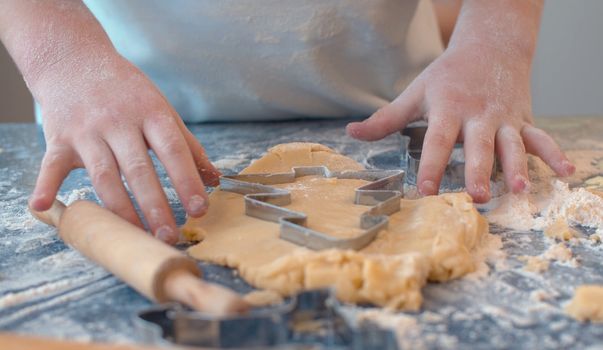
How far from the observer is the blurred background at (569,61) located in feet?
13.6

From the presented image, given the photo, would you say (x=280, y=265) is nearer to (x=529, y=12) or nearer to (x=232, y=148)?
(x=232, y=148)

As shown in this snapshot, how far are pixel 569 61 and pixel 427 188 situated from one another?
3346 mm

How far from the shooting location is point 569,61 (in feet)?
13.9

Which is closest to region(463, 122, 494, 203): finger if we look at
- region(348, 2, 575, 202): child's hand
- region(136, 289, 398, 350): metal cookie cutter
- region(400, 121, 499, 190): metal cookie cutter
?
region(348, 2, 575, 202): child's hand

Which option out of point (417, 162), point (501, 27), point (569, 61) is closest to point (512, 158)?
point (417, 162)

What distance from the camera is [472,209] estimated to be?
3.70 feet

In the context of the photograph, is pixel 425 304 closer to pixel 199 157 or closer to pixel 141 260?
pixel 141 260

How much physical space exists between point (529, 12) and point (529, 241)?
0.81 metres

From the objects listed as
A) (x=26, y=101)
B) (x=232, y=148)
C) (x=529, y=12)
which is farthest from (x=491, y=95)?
(x=26, y=101)

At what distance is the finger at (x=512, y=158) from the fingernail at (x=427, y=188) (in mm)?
153

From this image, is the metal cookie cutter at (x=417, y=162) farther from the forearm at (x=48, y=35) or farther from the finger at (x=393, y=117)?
the forearm at (x=48, y=35)

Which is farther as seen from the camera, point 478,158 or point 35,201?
point 478,158

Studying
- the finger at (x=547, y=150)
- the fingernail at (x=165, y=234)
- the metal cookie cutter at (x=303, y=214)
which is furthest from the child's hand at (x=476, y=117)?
the fingernail at (x=165, y=234)

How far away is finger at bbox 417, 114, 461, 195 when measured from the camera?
132 cm
